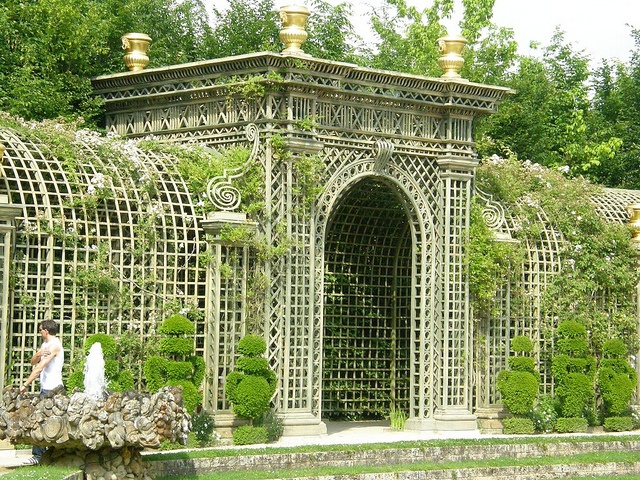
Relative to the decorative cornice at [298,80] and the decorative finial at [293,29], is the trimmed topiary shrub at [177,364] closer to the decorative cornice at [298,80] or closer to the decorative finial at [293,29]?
the decorative cornice at [298,80]

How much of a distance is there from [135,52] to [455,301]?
20.4 ft

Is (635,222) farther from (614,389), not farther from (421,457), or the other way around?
(421,457)

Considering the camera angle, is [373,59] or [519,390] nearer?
[519,390]

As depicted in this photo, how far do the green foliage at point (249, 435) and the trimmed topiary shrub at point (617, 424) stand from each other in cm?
641

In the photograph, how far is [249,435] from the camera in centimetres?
1711

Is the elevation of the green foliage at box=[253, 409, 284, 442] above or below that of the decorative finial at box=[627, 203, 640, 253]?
below

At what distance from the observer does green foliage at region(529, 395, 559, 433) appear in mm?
20312

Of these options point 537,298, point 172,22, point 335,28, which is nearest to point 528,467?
point 537,298

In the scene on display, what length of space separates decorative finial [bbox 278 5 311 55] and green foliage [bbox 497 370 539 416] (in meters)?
5.80

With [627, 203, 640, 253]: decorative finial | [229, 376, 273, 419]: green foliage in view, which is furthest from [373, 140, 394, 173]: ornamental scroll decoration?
[627, 203, 640, 253]: decorative finial

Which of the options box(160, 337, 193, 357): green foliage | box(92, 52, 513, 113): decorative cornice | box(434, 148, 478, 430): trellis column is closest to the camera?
box(160, 337, 193, 357): green foliage

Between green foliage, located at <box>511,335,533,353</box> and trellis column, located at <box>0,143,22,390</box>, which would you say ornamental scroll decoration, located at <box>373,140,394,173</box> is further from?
trellis column, located at <box>0,143,22,390</box>

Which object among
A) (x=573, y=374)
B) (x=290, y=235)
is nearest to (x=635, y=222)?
(x=573, y=374)

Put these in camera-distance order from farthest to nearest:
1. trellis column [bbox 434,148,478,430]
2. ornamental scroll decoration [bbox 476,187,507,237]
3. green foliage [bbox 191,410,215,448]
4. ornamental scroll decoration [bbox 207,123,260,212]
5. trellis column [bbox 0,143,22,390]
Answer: ornamental scroll decoration [bbox 476,187,507,237] < trellis column [bbox 434,148,478,430] < ornamental scroll decoration [bbox 207,123,260,212] < green foliage [bbox 191,410,215,448] < trellis column [bbox 0,143,22,390]
